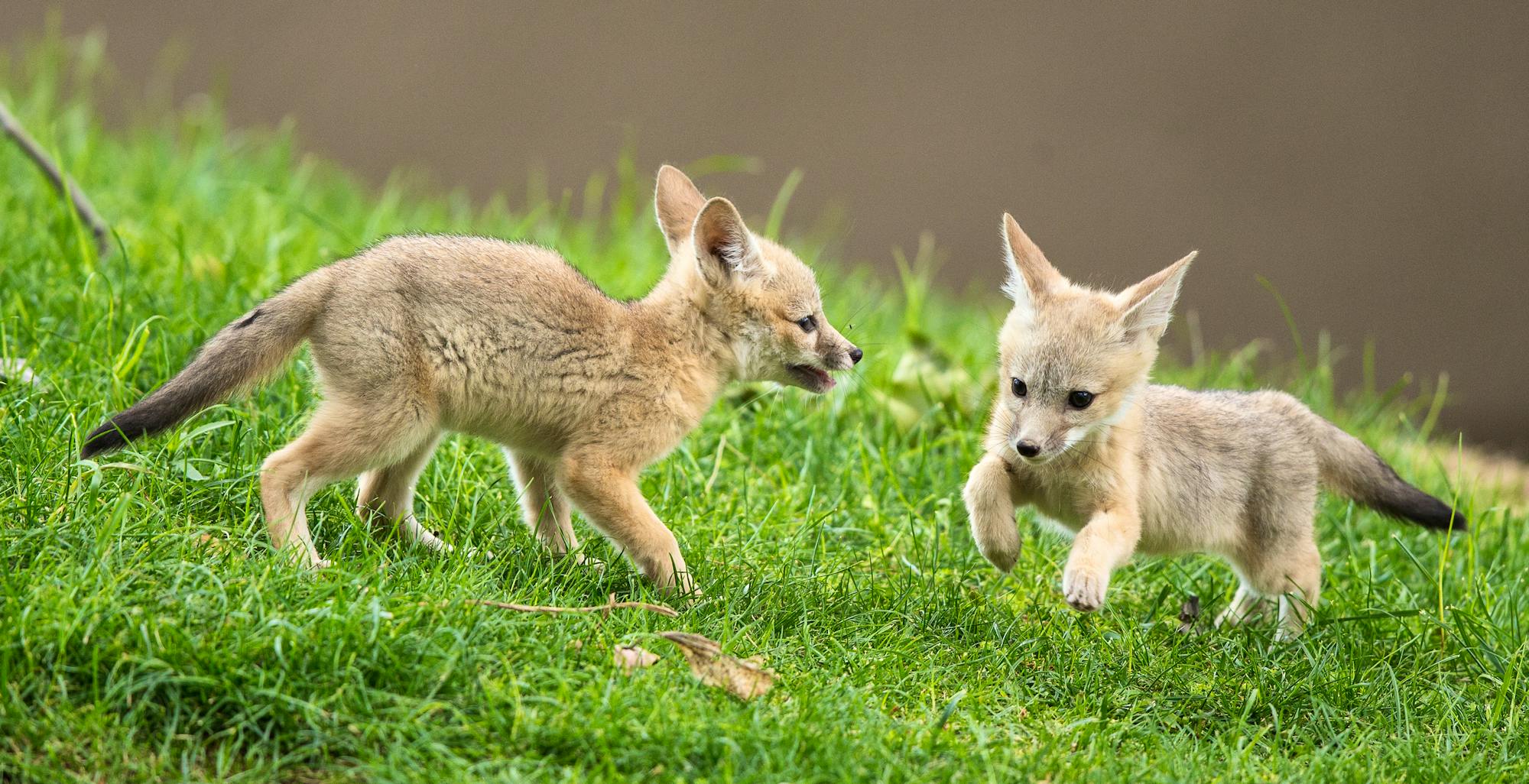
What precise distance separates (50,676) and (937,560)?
2614 millimetres

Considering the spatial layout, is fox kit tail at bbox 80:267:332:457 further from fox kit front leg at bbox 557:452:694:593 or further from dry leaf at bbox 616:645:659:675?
dry leaf at bbox 616:645:659:675

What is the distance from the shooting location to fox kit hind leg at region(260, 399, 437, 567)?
327 cm

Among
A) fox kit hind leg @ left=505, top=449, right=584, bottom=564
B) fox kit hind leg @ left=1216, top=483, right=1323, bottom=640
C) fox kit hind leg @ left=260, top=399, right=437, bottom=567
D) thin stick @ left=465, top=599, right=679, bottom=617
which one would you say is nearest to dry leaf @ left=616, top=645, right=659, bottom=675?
thin stick @ left=465, top=599, right=679, bottom=617

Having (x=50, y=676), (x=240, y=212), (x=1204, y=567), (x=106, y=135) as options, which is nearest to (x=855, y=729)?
(x=50, y=676)

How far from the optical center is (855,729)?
2.98 metres

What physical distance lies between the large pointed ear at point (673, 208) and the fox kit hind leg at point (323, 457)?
4.18ft

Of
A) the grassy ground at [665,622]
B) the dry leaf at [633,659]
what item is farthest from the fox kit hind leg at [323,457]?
the dry leaf at [633,659]

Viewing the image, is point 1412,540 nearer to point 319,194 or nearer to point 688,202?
point 688,202

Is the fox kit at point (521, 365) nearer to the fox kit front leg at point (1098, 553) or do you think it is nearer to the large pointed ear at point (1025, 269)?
the large pointed ear at point (1025, 269)

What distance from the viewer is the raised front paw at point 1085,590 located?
338 cm

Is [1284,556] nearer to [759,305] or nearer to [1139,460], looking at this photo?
[1139,460]

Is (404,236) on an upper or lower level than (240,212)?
upper

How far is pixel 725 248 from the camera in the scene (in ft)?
12.8

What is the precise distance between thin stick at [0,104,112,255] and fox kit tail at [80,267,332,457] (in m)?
2.02
